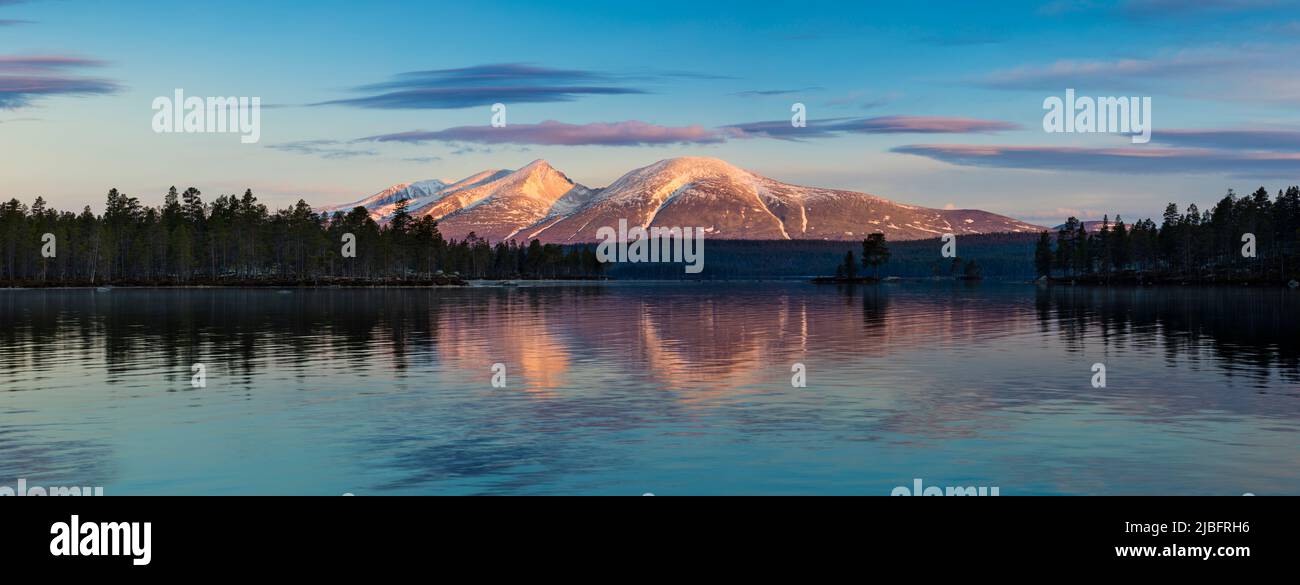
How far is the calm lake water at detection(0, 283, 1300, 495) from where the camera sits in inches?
925

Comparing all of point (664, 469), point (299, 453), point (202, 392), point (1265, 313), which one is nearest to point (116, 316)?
point (202, 392)

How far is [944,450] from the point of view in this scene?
1064 inches

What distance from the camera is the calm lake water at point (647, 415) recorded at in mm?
23484

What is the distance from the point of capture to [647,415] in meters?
33.0
